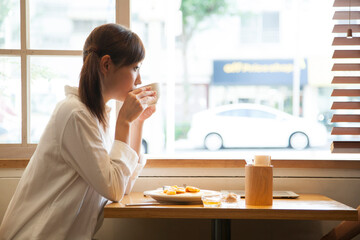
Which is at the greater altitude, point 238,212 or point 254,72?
point 254,72

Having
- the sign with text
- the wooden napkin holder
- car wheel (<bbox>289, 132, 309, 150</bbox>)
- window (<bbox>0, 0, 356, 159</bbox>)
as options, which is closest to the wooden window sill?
the wooden napkin holder

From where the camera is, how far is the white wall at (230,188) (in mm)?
1924

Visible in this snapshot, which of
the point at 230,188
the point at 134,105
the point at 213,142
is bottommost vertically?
the point at 213,142

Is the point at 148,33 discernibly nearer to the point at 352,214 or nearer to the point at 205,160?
the point at 205,160

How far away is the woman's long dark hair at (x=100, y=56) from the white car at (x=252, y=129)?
5166 millimetres

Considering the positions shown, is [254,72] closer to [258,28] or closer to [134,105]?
[258,28]

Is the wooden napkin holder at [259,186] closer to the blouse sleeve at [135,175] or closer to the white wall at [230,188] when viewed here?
the blouse sleeve at [135,175]

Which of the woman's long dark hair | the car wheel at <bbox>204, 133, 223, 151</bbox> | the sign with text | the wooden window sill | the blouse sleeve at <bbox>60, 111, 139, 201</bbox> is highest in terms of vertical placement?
the sign with text

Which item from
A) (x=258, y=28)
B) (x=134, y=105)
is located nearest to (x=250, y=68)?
(x=258, y=28)

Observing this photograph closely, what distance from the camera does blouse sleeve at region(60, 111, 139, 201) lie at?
49.1 inches

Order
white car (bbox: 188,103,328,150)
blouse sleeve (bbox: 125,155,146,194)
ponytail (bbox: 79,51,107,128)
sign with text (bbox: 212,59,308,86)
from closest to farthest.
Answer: ponytail (bbox: 79,51,107,128) < blouse sleeve (bbox: 125,155,146,194) < white car (bbox: 188,103,328,150) < sign with text (bbox: 212,59,308,86)

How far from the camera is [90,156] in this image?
1.24 meters

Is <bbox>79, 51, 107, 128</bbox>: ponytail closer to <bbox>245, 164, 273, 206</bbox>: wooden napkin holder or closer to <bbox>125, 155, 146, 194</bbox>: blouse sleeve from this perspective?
<bbox>125, 155, 146, 194</bbox>: blouse sleeve

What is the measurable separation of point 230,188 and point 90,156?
0.86 m
